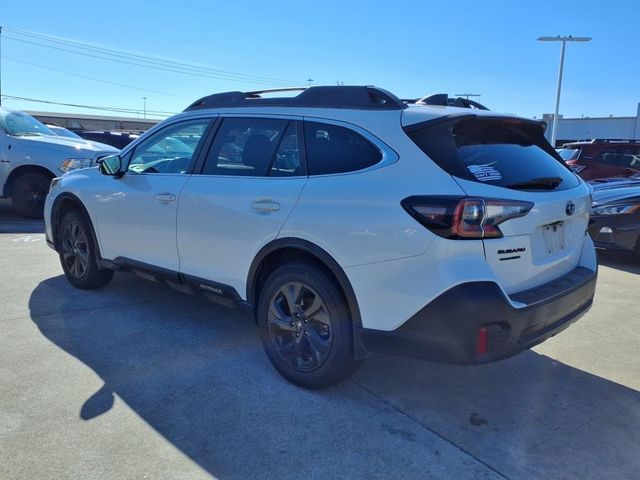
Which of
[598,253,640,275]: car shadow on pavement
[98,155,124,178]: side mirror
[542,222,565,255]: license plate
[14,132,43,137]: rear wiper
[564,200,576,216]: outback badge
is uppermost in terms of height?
[14,132,43,137]: rear wiper

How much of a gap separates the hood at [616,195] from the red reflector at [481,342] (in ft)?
17.0

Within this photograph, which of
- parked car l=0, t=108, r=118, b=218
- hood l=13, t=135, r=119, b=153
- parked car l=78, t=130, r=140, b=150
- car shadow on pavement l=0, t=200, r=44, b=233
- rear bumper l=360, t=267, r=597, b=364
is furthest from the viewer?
parked car l=78, t=130, r=140, b=150

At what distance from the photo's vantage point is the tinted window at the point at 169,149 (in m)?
4.29

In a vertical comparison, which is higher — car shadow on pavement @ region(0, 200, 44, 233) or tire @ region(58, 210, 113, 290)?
tire @ region(58, 210, 113, 290)

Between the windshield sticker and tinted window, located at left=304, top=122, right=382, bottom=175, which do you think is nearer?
the windshield sticker

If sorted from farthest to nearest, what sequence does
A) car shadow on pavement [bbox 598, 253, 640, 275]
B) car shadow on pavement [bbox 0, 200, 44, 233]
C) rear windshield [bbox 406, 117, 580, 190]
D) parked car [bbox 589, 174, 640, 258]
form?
car shadow on pavement [bbox 0, 200, 44, 233], car shadow on pavement [bbox 598, 253, 640, 275], parked car [bbox 589, 174, 640, 258], rear windshield [bbox 406, 117, 580, 190]

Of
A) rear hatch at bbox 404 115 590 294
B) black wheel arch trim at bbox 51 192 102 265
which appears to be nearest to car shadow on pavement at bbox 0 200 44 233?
black wheel arch trim at bbox 51 192 102 265

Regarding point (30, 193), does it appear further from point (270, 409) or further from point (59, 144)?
point (270, 409)

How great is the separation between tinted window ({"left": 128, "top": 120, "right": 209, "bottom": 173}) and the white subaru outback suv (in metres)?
0.02

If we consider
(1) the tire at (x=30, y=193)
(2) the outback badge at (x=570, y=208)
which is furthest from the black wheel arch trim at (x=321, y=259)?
(1) the tire at (x=30, y=193)

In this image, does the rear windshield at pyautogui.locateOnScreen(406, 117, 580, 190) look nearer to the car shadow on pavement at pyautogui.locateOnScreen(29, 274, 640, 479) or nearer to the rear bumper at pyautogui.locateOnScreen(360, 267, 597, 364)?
the rear bumper at pyautogui.locateOnScreen(360, 267, 597, 364)

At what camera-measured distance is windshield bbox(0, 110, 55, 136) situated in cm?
929

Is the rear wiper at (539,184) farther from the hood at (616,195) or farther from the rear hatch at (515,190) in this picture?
the hood at (616,195)

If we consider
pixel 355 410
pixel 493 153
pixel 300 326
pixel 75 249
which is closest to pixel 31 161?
pixel 75 249
